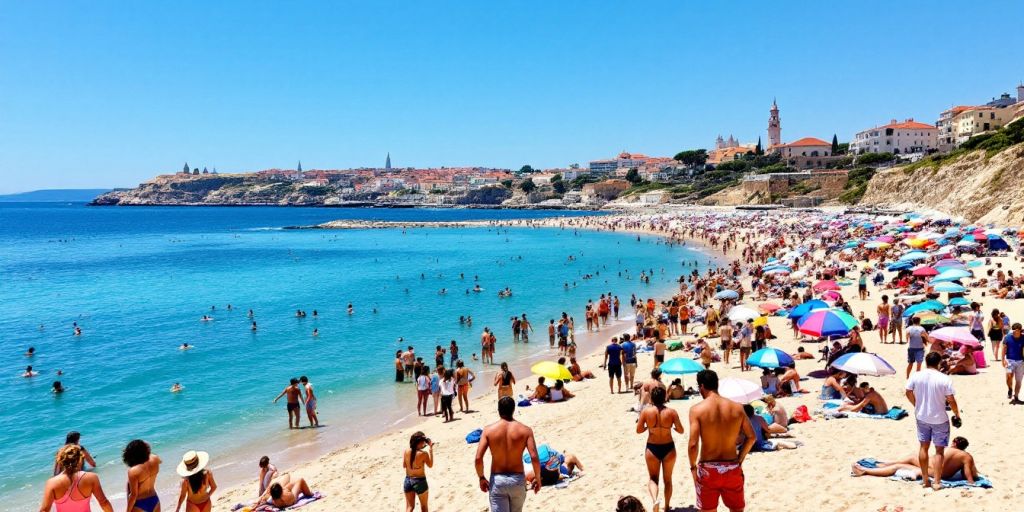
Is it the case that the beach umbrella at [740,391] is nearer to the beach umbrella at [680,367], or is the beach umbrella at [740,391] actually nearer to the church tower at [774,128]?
the beach umbrella at [680,367]

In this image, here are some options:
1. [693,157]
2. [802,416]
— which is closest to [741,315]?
[802,416]

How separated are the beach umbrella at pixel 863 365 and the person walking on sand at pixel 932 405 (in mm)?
3145

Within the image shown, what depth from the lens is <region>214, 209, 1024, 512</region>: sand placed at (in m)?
6.02

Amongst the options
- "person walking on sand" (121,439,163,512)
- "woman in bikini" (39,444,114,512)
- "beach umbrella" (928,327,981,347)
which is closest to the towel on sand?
"beach umbrella" (928,327,981,347)

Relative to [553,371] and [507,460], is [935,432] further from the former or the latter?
[553,371]

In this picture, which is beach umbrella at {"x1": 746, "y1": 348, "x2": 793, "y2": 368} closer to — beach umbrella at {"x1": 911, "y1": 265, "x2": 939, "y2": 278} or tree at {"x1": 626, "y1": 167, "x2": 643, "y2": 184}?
beach umbrella at {"x1": 911, "y1": 265, "x2": 939, "y2": 278}

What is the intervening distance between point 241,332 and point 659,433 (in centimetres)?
2096

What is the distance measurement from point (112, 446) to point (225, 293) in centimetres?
2316

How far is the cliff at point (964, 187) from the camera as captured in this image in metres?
35.8

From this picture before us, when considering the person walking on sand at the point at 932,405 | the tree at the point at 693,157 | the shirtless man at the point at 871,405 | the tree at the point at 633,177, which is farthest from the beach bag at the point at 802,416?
the tree at the point at 633,177

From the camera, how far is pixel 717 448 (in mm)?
4445

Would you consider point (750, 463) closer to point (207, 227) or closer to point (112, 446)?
point (112, 446)

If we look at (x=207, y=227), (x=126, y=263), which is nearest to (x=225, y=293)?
(x=126, y=263)

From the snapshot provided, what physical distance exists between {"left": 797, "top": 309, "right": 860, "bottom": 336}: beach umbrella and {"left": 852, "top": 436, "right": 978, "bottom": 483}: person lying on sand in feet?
17.4
